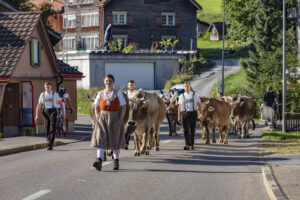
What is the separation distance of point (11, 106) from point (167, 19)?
48949 mm

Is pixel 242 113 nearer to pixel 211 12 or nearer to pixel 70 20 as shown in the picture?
pixel 70 20

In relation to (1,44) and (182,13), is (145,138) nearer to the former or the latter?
(1,44)

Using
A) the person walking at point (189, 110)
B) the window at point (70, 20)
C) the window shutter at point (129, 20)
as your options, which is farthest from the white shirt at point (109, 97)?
the window at point (70, 20)

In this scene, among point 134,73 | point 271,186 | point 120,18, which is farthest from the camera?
point 120,18

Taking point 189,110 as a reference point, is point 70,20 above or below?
above

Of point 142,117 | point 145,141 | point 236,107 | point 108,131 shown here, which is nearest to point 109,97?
point 108,131

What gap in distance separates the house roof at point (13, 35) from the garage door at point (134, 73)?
31893 millimetres

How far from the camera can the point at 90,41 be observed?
75.7m

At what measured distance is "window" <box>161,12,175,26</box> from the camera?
7356 cm

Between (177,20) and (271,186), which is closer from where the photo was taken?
(271,186)

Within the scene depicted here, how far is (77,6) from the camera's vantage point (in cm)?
7744

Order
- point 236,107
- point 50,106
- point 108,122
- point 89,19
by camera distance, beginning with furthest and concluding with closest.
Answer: point 89,19 < point 236,107 < point 50,106 < point 108,122

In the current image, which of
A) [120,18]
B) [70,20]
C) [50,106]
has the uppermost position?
[70,20]

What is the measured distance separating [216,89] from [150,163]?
38753mm
